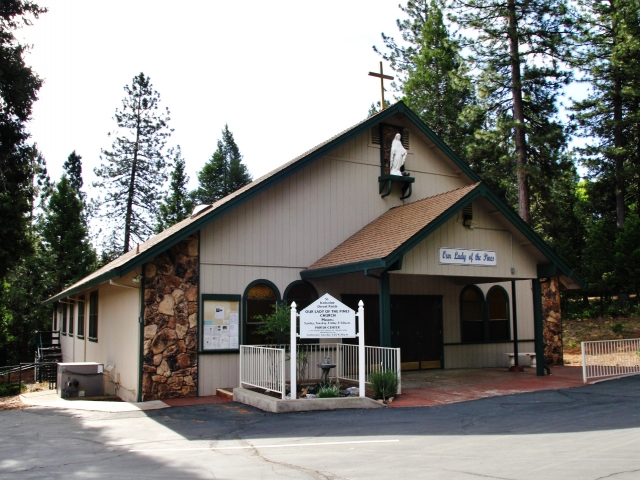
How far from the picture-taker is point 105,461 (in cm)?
739

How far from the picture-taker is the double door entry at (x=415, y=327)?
16.6 meters

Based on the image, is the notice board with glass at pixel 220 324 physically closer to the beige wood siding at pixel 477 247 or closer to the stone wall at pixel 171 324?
the stone wall at pixel 171 324

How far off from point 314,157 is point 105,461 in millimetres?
9936

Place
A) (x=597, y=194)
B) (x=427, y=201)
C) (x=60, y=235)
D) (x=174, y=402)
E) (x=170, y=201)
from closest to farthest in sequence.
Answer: (x=174, y=402), (x=427, y=201), (x=60, y=235), (x=597, y=194), (x=170, y=201)

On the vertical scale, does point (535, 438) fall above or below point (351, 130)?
below

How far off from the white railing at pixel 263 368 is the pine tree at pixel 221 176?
122 feet

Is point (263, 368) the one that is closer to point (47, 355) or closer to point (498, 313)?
point (498, 313)

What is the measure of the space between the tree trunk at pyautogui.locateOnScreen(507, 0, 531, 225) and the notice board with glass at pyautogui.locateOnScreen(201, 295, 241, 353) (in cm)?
1588

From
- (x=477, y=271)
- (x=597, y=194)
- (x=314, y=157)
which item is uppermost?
(x=597, y=194)

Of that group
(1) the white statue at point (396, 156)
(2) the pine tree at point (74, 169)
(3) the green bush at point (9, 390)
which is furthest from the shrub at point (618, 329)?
(2) the pine tree at point (74, 169)

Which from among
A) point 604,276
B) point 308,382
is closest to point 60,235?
point 308,382

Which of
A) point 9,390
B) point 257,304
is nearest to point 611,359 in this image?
point 257,304

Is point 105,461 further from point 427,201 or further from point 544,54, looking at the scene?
point 544,54

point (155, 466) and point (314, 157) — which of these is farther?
point (314, 157)
